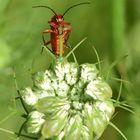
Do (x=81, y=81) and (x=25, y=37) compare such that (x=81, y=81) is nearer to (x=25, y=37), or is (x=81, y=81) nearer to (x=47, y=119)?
(x=47, y=119)

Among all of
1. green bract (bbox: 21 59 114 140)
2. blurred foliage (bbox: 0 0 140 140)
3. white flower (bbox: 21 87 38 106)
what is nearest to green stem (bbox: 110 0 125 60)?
blurred foliage (bbox: 0 0 140 140)

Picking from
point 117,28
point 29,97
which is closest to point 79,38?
point 117,28

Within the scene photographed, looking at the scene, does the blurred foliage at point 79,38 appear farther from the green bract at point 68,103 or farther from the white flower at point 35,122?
the white flower at point 35,122

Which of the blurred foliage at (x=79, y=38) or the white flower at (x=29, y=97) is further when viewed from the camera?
the blurred foliage at (x=79, y=38)

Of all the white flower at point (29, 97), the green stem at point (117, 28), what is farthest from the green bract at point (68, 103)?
the green stem at point (117, 28)

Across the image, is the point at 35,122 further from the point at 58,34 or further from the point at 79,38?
the point at 79,38

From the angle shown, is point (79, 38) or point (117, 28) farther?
point (79, 38)
